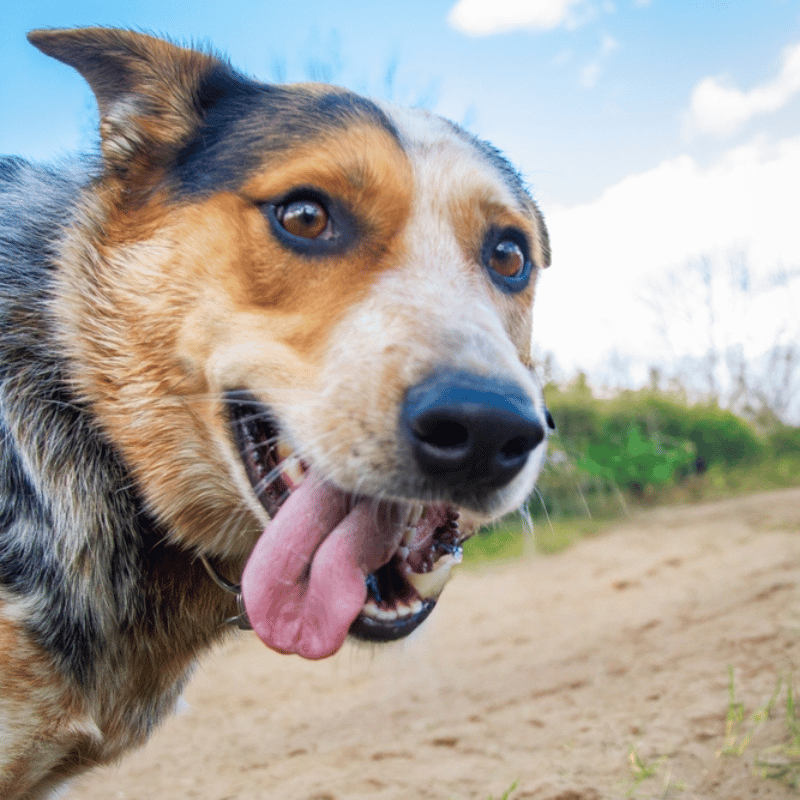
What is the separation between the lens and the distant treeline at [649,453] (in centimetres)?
1116

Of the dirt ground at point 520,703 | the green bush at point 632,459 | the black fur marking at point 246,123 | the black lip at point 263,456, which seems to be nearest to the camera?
the black lip at point 263,456

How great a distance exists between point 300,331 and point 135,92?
1.07 m

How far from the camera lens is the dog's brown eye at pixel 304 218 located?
6.88 ft

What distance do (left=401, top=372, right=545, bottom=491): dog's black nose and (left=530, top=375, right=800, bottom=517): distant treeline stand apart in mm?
8972

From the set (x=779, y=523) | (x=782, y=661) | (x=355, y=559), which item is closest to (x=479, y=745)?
(x=782, y=661)

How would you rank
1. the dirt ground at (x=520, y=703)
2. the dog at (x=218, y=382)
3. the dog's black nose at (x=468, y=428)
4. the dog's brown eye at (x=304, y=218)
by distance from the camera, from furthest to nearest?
1. the dirt ground at (x=520, y=703)
2. the dog's brown eye at (x=304, y=218)
3. the dog at (x=218, y=382)
4. the dog's black nose at (x=468, y=428)

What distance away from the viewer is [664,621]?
5402 millimetres

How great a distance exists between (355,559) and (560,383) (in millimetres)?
10960

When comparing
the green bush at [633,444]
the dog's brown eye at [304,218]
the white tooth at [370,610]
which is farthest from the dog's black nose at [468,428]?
the green bush at [633,444]

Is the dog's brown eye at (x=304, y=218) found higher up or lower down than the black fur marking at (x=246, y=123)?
lower down

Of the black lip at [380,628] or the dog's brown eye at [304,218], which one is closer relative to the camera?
the black lip at [380,628]

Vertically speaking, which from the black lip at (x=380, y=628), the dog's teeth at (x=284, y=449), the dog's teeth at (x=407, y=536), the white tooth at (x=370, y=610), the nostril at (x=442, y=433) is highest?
the nostril at (x=442, y=433)

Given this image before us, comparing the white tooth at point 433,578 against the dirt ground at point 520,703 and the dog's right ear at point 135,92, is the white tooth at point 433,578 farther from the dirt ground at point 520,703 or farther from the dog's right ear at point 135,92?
the dog's right ear at point 135,92

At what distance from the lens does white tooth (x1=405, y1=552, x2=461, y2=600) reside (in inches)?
80.9
